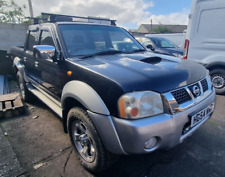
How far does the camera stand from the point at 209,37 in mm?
4508

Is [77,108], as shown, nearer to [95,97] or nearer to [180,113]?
[95,97]

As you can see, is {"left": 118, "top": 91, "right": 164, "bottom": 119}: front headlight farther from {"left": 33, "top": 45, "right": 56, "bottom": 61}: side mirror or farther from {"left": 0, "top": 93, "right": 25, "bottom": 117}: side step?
{"left": 0, "top": 93, "right": 25, "bottom": 117}: side step

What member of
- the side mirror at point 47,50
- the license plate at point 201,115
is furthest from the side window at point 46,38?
the license plate at point 201,115

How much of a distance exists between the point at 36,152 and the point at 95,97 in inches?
56.7

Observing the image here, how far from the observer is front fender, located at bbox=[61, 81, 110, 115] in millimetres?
1607

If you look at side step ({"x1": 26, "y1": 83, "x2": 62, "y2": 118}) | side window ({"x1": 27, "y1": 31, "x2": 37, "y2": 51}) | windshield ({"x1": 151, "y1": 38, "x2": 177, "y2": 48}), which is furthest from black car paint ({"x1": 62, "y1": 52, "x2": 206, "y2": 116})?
windshield ({"x1": 151, "y1": 38, "x2": 177, "y2": 48})

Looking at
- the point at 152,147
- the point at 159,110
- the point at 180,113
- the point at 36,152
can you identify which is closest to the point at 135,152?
the point at 152,147

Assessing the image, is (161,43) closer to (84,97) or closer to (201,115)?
(201,115)

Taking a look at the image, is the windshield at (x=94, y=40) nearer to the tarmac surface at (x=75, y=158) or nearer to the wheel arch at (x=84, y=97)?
the wheel arch at (x=84, y=97)

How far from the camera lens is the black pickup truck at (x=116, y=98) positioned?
1.50 meters

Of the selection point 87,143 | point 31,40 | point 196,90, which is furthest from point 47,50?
point 196,90

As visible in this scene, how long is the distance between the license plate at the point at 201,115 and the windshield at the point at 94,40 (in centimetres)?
143

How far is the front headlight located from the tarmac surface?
0.93 meters

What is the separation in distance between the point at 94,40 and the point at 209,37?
3.53 metres
